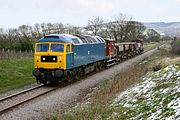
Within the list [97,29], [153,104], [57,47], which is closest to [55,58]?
[57,47]

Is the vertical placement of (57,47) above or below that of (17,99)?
above

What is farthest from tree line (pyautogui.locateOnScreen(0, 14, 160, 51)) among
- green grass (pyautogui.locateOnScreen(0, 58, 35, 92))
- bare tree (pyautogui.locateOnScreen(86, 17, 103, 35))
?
green grass (pyautogui.locateOnScreen(0, 58, 35, 92))

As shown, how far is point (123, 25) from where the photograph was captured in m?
93.1

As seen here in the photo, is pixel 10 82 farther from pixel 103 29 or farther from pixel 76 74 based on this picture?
pixel 103 29

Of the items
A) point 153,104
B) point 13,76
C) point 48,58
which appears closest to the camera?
point 153,104

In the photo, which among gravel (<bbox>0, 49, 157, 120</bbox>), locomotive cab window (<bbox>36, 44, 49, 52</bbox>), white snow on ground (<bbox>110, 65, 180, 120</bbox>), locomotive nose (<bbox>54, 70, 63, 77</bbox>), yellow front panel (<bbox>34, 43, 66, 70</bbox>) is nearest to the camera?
white snow on ground (<bbox>110, 65, 180, 120</bbox>)

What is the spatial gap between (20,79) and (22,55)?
56.2ft

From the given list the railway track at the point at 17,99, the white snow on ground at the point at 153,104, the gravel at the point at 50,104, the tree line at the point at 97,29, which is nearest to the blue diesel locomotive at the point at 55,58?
the gravel at the point at 50,104

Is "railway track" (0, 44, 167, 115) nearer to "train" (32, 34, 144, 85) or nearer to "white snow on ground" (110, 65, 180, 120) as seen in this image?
"train" (32, 34, 144, 85)

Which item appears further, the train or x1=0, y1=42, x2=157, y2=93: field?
x1=0, y1=42, x2=157, y2=93: field

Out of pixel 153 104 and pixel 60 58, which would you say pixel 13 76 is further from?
pixel 153 104

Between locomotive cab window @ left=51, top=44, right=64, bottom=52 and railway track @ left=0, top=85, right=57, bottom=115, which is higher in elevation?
locomotive cab window @ left=51, top=44, right=64, bottom=52

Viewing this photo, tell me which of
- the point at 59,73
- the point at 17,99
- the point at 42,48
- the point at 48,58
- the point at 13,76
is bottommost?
the point at 13,76

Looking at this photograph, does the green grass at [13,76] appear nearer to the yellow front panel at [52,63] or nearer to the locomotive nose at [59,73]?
the yellow front panel at [52,63]
